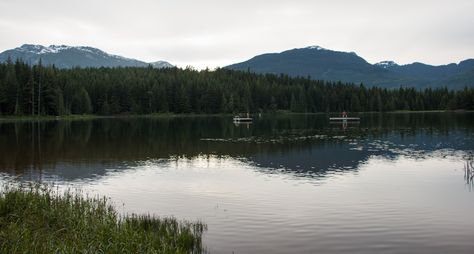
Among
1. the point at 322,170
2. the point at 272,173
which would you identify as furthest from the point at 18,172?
the point at 322,170

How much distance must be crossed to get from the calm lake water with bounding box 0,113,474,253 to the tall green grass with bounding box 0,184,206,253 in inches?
76.1

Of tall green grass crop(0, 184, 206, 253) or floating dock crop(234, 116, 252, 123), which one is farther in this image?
floating dock crop(234, 116, 252, 123)

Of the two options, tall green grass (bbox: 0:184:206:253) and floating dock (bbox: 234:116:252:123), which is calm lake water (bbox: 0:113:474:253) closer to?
tall green grass (bbox: 0:184:206:253)

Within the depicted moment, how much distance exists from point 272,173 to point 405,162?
17241 millimetres

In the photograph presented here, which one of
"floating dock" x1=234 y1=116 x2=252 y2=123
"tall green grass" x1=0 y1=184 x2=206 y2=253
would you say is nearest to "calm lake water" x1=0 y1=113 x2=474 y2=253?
"tall green grass" x1=0 y1=184 x2=206 y2=253

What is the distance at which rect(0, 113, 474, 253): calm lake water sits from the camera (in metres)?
24.8

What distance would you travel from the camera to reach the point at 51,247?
1830cm

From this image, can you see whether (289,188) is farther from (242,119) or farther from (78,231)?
(242,119)

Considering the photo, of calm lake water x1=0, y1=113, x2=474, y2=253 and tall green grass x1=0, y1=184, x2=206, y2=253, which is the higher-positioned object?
tall green grass x1=0, y1=184, x2=206, y2=253

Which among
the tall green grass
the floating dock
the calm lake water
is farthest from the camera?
the floating dock

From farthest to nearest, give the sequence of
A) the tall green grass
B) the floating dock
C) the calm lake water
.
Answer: the floating dock < the calm lake water < the tall green grass

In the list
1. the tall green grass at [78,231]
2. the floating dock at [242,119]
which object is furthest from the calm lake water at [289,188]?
the floating dock at [242,119]

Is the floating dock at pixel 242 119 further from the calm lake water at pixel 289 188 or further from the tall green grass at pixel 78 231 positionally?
the tall green grass at pixel 78 231

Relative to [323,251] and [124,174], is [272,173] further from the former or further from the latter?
[323,251]
